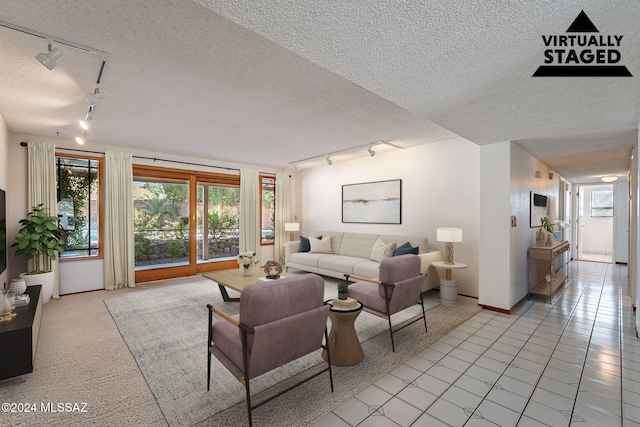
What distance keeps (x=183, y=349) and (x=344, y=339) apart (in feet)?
5.43

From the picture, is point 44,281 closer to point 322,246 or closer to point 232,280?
point 232,280

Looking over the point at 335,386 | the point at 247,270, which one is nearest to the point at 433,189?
the point at 247,270

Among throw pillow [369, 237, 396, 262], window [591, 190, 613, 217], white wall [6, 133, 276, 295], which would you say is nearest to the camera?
white wall [6, 133, 276, 295]

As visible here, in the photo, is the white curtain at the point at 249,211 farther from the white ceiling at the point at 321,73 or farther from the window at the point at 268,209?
the white ceiling at the point at 321,73

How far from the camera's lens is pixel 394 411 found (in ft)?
6.43

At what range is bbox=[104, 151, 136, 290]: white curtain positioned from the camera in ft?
17.0

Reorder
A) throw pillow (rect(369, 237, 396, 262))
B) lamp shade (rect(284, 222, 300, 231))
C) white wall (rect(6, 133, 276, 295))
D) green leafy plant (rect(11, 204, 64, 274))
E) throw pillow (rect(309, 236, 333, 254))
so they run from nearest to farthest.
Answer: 1. green leafy plant (rect(11, 204, 64, 274))
2. white wall (rect(6, 133, 276, 295))
3. throw pillow (rect(369, 237, 396, 262))
4. throw pillow (rect(309, 236, 333, 254))
5. lamp shade (rect(284, 222, 300, 231))

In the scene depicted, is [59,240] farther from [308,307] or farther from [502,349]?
[502,349]

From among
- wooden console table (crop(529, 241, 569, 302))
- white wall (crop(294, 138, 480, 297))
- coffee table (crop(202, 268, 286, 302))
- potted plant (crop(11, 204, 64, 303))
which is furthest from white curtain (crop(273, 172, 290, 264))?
wooden console table (crop(529, 241, 569, 302))

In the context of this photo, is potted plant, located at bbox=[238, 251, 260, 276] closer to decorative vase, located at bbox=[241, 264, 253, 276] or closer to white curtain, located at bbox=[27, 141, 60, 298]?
decorative vase, located at bbox=[241, 264, 253, 276]

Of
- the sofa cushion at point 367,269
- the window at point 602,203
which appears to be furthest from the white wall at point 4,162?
the window at point 602,203

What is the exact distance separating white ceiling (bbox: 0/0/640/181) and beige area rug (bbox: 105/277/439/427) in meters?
2.44

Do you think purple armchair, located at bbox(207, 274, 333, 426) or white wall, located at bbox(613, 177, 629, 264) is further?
white wall, located at bbox(613, 177, 629, 264)

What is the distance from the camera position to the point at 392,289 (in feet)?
9.47
